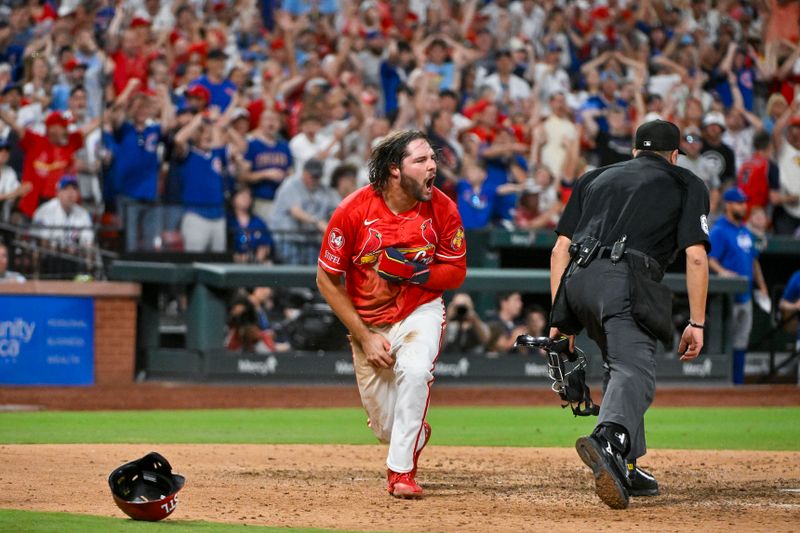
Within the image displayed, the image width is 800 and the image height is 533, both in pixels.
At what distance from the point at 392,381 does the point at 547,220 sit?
9940mm

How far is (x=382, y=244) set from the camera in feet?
21.7

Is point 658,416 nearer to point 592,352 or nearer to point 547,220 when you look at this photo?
point 592,352

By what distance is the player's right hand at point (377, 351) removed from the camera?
6.60 m

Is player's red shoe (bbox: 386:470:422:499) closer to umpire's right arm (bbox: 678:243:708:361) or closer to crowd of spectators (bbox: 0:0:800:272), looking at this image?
umpire's right arm (bbox: 678:243:708:361)

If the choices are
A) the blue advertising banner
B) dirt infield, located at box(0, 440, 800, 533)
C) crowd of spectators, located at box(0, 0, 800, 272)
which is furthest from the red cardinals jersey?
the blue advertising banner

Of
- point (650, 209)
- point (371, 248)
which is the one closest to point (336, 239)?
point (371, 248)

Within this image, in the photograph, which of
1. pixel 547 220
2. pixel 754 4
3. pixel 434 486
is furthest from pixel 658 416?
pixel 754 4

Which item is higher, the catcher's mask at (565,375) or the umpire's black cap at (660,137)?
the umpire's black cap at (660,137)

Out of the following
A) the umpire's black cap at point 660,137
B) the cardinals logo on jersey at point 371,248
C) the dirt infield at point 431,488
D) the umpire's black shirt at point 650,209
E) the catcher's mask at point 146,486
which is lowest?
the dirt infield at point 431,488

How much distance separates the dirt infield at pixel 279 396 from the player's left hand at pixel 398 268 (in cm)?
657

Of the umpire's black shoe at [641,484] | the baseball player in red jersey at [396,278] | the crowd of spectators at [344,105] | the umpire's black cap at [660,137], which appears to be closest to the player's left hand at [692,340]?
the umpire's black shoe at [641,484]

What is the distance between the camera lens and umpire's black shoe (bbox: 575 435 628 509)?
18.8 ft

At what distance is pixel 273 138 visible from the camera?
1565cm

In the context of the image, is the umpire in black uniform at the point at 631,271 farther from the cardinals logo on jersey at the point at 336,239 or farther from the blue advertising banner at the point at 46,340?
the blue advertising banner at the point at 46,340
